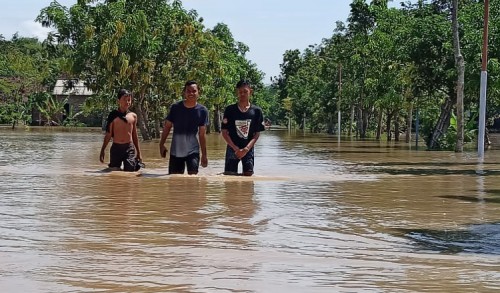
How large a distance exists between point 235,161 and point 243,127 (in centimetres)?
71

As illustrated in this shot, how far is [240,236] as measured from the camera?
300 inches

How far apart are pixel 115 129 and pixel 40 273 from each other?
7.93 metres

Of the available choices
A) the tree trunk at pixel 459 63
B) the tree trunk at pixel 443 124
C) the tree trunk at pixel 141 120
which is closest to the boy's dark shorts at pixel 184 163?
the tree trunk at pixel 459 63

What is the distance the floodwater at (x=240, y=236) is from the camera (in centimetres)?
569

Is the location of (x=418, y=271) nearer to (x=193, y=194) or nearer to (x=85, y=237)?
(x=85, y=237)

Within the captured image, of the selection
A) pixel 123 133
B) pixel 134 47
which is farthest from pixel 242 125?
pixel 134 47

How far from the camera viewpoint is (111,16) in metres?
38.3

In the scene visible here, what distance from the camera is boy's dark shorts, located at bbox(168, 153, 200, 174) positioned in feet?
41.3

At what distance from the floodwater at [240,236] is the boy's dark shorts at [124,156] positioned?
0.23 metres

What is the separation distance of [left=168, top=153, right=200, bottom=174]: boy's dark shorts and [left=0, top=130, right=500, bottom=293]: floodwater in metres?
0.15

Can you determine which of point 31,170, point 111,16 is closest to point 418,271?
point 31,170

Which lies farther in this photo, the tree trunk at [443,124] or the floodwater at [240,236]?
the tree trunk at [443,124]

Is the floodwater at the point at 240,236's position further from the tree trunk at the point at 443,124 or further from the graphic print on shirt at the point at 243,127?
the tree trunk at the point at 443,124

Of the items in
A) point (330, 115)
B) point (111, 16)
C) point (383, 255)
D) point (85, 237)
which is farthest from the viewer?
point (330, 115)
